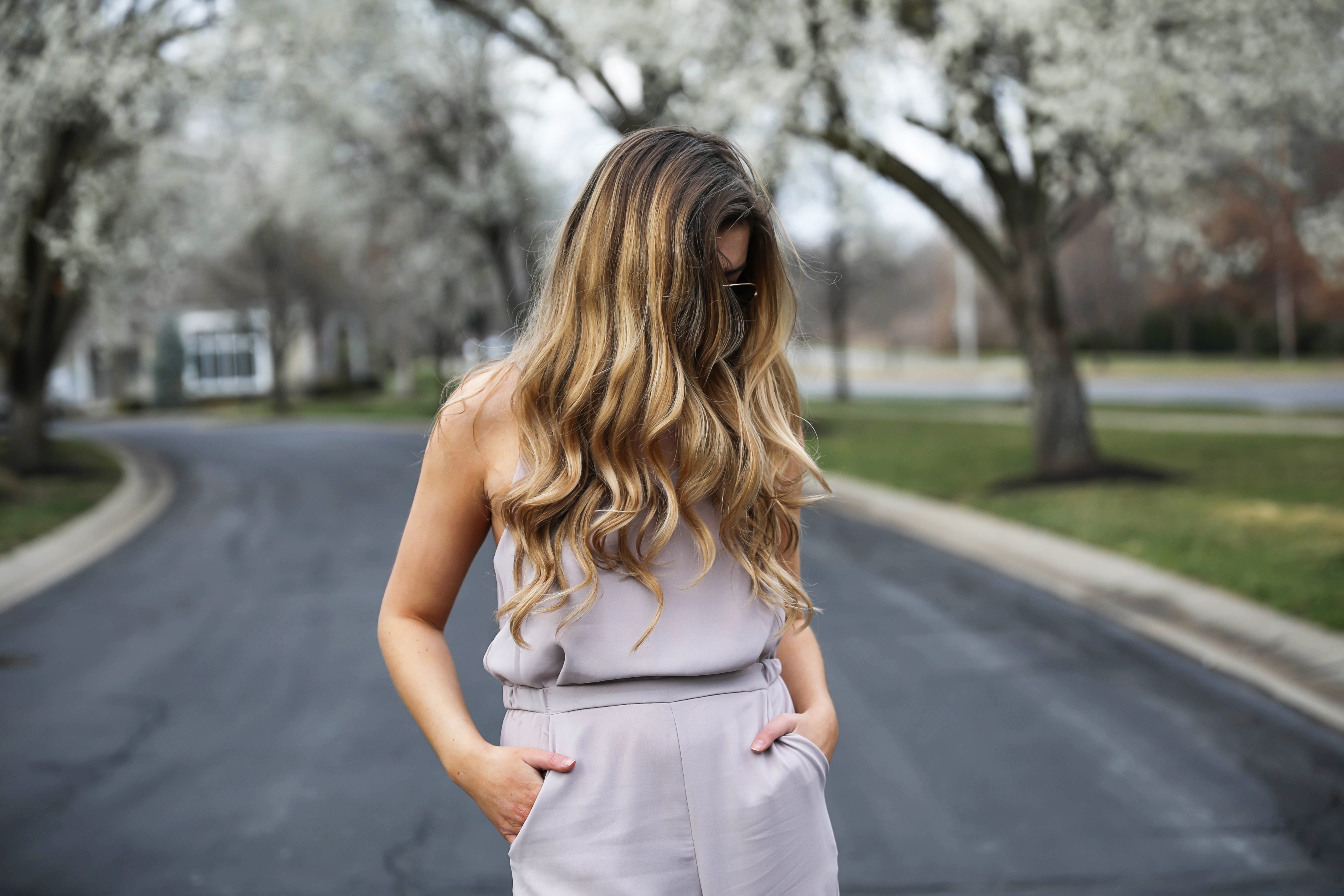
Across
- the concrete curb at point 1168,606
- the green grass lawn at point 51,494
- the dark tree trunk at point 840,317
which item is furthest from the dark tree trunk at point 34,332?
the dark tree trunk at point 840,317

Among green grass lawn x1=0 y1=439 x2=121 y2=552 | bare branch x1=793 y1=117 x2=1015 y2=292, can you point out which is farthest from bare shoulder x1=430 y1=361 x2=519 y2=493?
green grass lawn x1=0 y1=439 x2=121 y2=552

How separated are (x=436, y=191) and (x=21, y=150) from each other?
10.2 m

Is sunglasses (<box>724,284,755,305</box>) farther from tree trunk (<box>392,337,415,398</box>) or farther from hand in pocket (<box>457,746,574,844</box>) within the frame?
tree trunk (<box>392,337,415,398</box>)

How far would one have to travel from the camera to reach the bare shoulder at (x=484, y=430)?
5.28 ft

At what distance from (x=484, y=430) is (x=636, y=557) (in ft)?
0.96

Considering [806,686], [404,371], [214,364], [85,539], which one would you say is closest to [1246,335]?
[404,371]

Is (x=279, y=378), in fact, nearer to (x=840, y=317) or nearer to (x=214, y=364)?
(x=214, y=364)

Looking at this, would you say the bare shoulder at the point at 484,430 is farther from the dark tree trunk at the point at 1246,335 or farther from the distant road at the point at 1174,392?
the dark tree trunk at the point at 1246,335

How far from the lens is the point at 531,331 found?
1.69 m

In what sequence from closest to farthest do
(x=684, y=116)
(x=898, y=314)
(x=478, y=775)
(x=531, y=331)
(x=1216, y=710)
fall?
(x=478, y=775) → (x=531, y=331) → (x=1216, y=710) → (x=684, y=116) → (x=898, y=314)

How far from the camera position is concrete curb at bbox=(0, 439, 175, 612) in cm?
954

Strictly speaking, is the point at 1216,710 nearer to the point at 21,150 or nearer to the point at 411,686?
the point at 411,686

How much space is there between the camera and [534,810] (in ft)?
5.01

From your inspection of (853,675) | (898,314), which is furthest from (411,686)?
(898,314)
